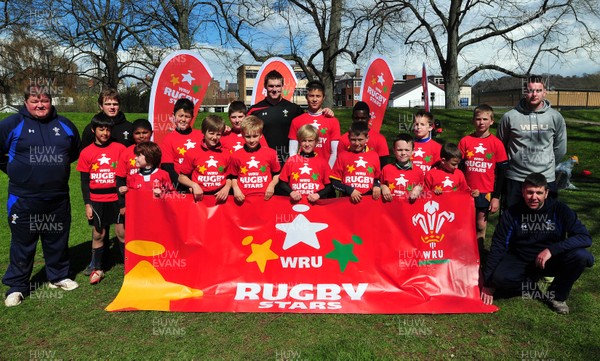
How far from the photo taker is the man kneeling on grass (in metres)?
4.10

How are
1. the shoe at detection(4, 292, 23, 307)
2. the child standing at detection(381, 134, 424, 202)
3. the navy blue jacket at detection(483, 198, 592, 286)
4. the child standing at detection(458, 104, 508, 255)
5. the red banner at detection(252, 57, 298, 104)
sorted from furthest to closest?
the red banner at detection(252, 57, 298, 104), the child standing at detection(458, 104, 508, 255), the child standing at detection(381, 134, 424, 202), the shoe at detection(4, 292, 23, 307), the navy blue jacket at detection(483, 198, 592, 286)

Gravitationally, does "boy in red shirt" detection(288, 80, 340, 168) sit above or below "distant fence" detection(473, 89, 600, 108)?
below

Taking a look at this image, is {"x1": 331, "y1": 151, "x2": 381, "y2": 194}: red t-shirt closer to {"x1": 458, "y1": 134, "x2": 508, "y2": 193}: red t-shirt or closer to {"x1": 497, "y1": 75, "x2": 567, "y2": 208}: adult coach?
{"x1": 458, "y1": 134, "x2": 508, "y2": 193}: red t-shirt

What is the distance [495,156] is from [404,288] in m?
1.90

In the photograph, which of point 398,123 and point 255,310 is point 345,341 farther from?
point 398,123

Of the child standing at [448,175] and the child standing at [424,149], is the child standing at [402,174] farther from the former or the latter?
the child standing at [424,149]

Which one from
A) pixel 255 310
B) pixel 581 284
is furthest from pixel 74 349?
pixel 581 284

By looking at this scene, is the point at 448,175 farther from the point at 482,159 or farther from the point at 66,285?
the point at 66,285

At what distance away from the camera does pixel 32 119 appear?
453cm

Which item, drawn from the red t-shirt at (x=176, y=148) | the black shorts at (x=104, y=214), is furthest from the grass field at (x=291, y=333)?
the red t-shirt at (x=176, y=148)

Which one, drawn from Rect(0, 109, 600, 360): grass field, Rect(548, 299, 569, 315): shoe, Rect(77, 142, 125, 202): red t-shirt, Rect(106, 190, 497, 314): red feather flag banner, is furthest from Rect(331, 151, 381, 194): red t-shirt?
Rect(77, 142, 125, 202): red t-shirt

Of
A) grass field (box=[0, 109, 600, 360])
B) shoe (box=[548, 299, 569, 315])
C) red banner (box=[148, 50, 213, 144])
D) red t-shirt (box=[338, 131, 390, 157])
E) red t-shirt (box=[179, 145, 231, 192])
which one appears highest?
red banner (box=[148, 50, 213, 144])

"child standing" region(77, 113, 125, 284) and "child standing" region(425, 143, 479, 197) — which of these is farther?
"child standing" region(77, 113, 125, 284)

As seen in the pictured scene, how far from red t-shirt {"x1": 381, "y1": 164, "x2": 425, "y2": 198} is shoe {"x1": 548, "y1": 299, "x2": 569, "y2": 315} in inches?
67.6
